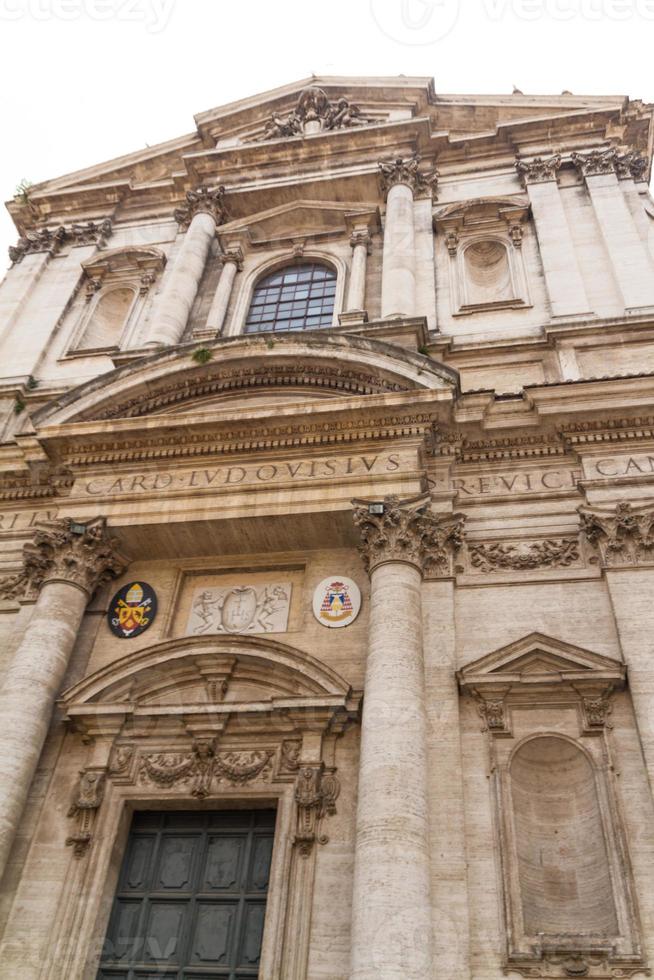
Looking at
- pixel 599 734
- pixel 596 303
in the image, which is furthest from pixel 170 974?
pixel 596 303

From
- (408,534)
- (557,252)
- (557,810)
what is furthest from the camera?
(557,252)

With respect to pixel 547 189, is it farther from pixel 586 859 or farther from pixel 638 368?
pixel 586 859

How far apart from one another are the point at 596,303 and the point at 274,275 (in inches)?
263

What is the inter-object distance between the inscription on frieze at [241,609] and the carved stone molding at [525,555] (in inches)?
102

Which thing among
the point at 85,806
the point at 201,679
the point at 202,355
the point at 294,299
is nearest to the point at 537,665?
the point at 201,679

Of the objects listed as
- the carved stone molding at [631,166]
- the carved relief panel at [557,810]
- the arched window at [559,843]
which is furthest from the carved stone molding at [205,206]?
the arched window at [559,843]

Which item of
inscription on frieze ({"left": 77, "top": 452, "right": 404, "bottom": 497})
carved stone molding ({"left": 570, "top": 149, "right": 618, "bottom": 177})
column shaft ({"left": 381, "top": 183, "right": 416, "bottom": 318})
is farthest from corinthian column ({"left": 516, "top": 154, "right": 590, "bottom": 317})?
inscription on frieze ({"left": 77, "top": 452, "right": 404, "bottom": 497})

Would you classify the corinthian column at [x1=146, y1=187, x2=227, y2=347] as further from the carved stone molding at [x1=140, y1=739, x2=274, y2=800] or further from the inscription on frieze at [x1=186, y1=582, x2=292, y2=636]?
the carved stone molding at [x1=140, y1=739, x2=274, y2=800]

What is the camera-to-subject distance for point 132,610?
11102 millimetres

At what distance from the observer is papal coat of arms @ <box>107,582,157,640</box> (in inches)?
429

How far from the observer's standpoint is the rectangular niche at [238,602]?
34.8 feet

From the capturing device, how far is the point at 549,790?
8719 millimetres

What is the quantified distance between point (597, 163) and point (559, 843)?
12.7 m

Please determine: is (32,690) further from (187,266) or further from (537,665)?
(187,266)
